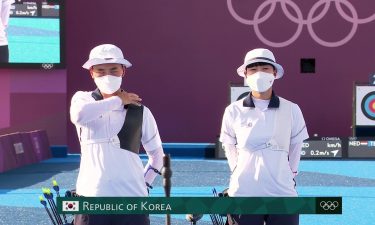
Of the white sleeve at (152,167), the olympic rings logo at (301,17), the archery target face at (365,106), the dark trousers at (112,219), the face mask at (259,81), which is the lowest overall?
the archery target face at (365,106)

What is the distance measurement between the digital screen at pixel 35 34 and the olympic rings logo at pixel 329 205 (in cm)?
1053

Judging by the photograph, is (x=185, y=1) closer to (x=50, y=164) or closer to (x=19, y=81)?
(x=19, y=81)

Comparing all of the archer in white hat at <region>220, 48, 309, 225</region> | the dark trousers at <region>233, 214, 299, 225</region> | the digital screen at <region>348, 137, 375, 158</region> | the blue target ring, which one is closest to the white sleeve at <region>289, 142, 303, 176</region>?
the archer in white hat at <region>220, 48, 309, 225</region>

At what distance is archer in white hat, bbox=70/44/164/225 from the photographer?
3328 millimetres

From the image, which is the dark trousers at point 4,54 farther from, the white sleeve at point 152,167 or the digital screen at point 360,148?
the white sleeve at point 152,167

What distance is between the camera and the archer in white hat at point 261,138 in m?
3.53

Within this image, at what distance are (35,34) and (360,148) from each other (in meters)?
5.50

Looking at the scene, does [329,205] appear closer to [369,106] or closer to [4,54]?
[369,106]

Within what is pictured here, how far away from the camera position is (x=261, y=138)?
3.58m

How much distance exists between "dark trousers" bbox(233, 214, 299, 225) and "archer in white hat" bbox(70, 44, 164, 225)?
0.41 metres

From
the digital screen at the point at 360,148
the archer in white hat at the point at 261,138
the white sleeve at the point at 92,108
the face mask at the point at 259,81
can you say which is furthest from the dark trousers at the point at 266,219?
the digital screen at the point at 360,148

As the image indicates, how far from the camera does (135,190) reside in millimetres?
3342

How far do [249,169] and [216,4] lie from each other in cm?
1101

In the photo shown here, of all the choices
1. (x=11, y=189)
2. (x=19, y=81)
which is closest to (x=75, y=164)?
(x=19, y=81)
